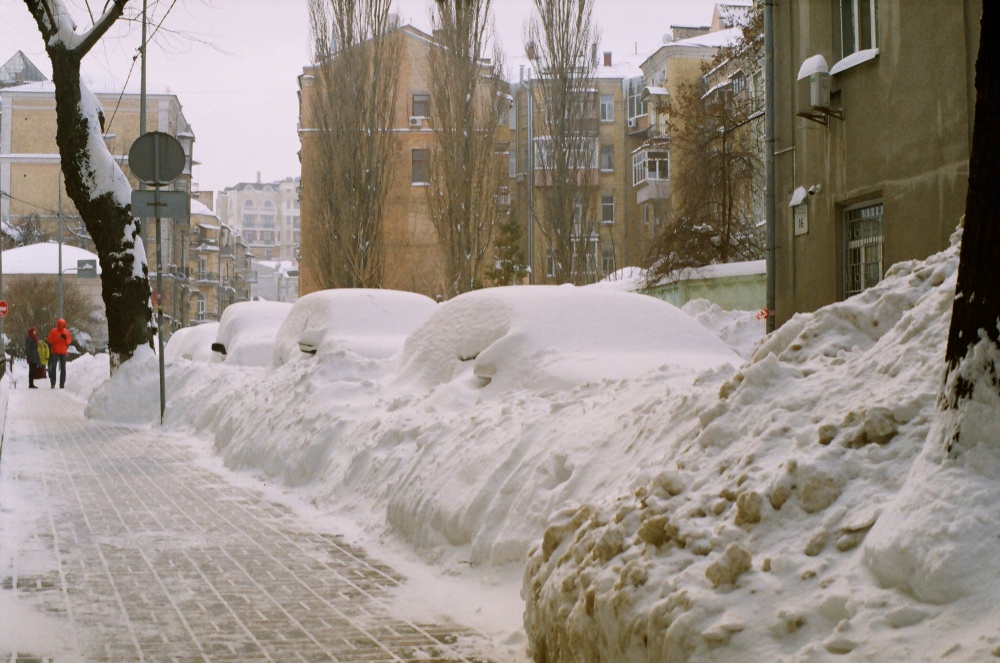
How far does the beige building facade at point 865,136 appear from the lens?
44.8ft

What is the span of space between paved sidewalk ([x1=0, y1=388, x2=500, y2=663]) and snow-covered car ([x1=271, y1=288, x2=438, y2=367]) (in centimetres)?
342

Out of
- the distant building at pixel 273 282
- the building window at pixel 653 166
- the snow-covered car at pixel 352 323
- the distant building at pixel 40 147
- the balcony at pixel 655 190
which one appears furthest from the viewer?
the distant building at pixel 273 282

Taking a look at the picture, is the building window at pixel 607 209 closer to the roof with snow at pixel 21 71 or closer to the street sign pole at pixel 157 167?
the roof with snow at pixel 21 71

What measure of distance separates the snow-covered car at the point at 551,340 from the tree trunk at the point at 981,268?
14.5ft

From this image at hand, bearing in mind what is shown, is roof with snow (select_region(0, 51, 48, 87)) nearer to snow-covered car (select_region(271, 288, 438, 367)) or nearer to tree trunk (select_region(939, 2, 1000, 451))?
snow-covered car (select_region(271, 288, 438, 367))

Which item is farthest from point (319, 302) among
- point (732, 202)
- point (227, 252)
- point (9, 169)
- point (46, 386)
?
point (227, 252)

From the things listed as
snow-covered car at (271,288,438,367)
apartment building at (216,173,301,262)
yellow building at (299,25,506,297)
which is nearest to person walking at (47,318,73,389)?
yellow building at (299,25,506,297)

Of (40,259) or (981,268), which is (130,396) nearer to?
(981,268)

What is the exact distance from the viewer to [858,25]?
15.9 metres

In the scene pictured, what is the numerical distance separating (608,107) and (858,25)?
164 feet

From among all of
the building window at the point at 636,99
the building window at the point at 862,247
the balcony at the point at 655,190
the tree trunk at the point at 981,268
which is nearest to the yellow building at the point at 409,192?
the balcony at the point at 655,190

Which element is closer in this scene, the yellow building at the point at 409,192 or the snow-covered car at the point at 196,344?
the snow-covered car at the point at 196,344

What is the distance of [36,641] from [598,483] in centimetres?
237

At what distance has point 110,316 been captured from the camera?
1747 cm
